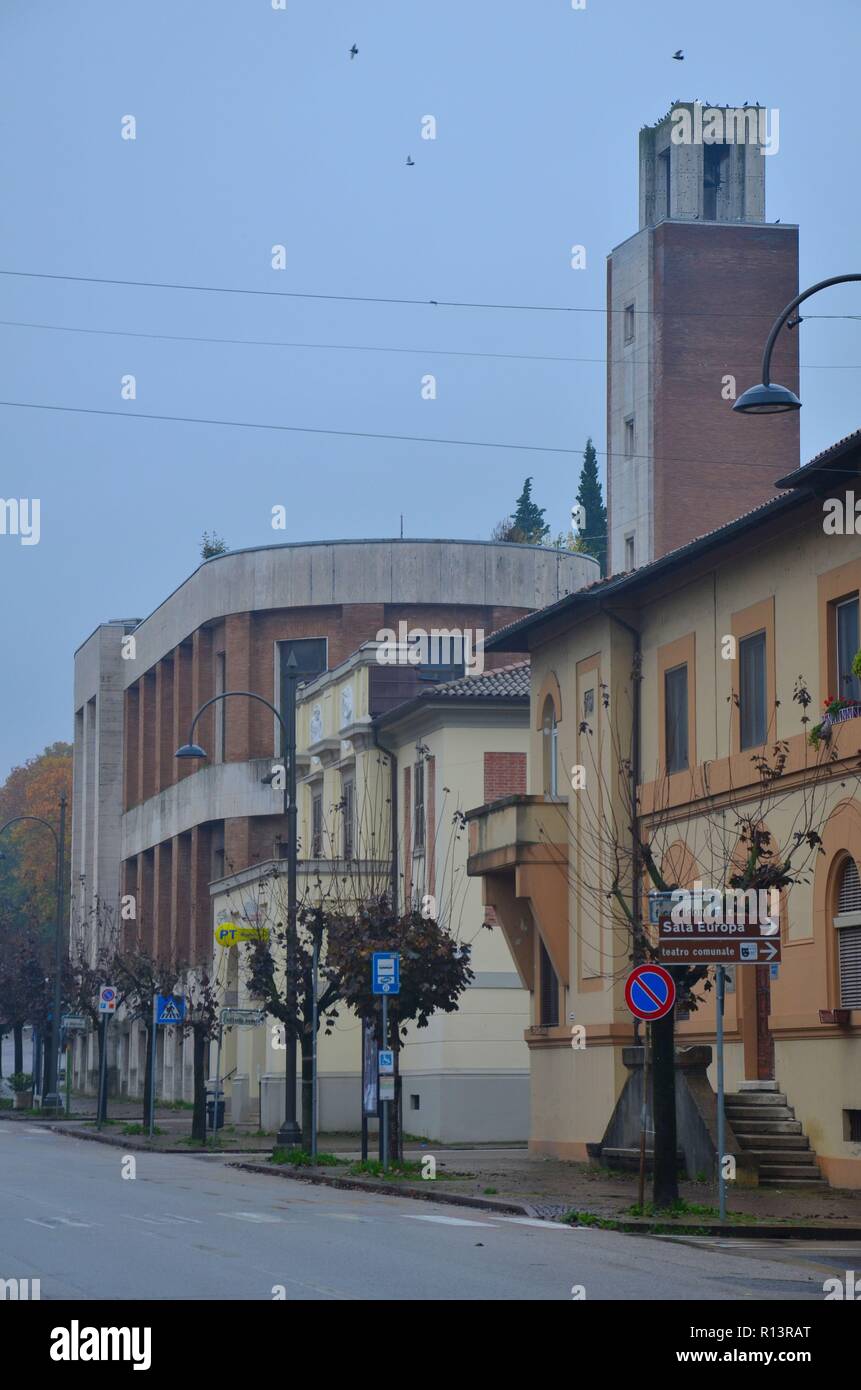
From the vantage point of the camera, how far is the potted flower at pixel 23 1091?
68.5 metres

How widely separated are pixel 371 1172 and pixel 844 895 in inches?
320

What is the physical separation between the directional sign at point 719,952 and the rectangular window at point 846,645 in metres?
5.54

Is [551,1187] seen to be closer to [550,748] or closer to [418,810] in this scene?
[550,748]

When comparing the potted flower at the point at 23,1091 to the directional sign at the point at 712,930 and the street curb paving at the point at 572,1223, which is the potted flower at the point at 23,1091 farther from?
the directional sign at the point at 712,930

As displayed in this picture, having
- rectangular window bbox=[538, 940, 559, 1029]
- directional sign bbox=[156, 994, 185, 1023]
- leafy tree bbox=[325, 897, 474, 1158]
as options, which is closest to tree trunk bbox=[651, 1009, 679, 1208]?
leafy tree bbox=[325, 897, 474, 1158]

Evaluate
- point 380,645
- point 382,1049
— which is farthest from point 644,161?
point 382,1049

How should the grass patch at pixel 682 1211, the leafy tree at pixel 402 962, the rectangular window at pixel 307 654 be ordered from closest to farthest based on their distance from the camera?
the grass patch at pixel 682 1211, the leafy tree at pixel 402 962, the rectangular window at pixel 307 654

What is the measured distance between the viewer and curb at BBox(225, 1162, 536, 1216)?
24195 millimetres

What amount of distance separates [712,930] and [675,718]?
36.8 feet

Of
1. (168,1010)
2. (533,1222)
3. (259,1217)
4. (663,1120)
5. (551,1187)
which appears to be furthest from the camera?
(168,1010)

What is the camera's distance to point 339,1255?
16641mm

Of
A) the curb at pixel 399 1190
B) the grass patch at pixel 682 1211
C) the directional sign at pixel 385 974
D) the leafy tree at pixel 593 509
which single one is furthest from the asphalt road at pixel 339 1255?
the leafy tree at pixel 593 509

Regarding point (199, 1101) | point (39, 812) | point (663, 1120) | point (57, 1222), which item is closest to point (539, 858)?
point (199, 1101)

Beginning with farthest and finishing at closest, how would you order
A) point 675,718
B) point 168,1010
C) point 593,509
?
point 593,509
point 168,1010
point 675,718
